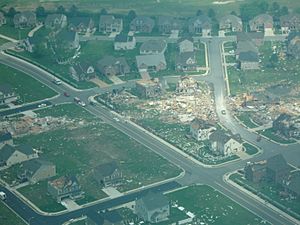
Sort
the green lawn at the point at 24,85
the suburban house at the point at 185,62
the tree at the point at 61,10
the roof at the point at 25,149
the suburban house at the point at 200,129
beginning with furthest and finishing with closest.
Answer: the tree at the point at 61,10 → the suburban house at the point at 185,62 → the green lawn at the point at 24,85 → the suburban house at the point at 200,129 → the roof at the point at 25,149

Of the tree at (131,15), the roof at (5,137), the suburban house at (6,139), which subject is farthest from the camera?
the tree at (131,15)

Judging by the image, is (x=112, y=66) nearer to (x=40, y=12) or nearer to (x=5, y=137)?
(x=5, y=137)

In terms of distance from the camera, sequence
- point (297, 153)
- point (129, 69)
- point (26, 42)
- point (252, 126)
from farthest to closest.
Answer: point (26, 42) → point (129, 69) → point (252, 126) → point (297, 153)

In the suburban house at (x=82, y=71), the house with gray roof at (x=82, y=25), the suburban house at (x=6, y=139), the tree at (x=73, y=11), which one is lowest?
the suburban house at (x=6, y=139)

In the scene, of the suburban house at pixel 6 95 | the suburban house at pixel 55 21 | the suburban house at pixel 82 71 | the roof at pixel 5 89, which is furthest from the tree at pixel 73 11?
the suburban house at pixel 6 95

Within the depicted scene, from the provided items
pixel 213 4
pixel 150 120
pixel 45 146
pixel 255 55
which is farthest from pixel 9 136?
pixel 213 4

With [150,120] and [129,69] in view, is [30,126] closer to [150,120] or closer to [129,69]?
[150,120]

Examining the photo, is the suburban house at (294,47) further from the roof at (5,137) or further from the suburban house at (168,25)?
the roof at (5,137)
